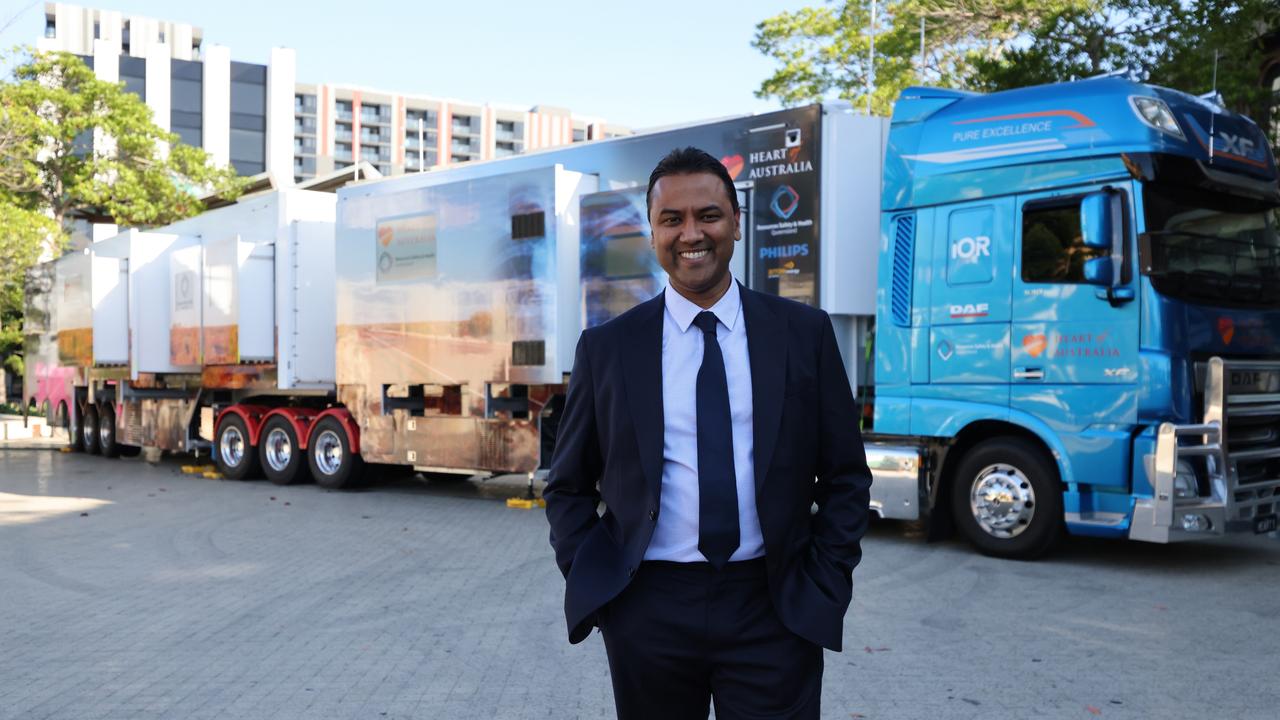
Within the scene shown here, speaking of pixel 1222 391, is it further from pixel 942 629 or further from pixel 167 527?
pixel 167 527

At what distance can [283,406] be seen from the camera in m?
16.6

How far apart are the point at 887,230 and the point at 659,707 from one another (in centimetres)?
759

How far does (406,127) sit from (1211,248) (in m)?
118

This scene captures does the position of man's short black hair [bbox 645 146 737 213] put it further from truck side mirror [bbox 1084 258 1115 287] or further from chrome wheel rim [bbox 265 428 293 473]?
chrome wheel rim [bbox 265 428 293 473]

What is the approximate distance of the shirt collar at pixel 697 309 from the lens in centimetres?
268

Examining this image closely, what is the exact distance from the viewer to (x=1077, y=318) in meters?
8.71

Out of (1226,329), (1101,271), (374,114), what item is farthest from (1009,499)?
(374,114)

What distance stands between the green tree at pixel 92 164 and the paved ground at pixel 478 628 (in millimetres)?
24768

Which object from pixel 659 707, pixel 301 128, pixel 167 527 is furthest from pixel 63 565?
pixel 301 128

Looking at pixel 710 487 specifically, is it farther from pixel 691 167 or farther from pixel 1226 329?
pixel 1226 329

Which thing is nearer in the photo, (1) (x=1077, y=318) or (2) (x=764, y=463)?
(2) (x=764, y=463)

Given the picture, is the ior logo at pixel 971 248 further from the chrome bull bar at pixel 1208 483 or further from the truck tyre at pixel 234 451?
the truck tyre at pixel 234 451

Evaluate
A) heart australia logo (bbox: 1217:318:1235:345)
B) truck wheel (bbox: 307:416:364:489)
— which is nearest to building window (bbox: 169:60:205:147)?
truck wheel (bbox: 307:416:364:489)

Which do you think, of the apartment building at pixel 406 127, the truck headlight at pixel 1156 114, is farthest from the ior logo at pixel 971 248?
the apartment building at pixel 406 127
